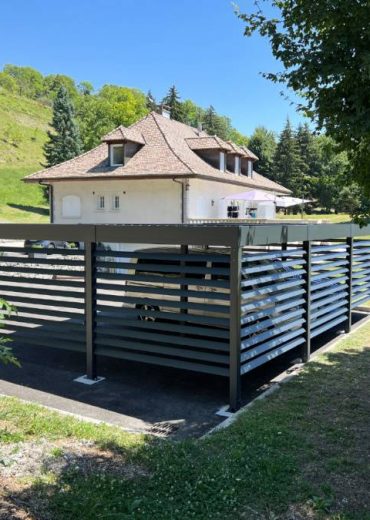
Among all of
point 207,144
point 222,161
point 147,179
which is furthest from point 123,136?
point 222,161

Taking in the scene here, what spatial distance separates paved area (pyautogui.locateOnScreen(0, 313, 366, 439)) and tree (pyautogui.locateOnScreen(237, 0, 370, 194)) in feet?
10.4

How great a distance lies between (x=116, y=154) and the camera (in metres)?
23.0

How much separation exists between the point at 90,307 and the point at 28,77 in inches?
4755

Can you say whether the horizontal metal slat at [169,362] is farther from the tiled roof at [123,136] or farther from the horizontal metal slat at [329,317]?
the tiled roof at [123,136]

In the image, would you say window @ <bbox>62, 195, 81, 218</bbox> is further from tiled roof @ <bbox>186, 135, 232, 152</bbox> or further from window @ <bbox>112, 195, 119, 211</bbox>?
tiled roof @ <bbox>186, 135, 232, 152</bbox>

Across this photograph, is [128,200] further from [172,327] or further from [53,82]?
[53,82]

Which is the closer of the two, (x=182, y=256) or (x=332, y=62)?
(x=332, y=62)

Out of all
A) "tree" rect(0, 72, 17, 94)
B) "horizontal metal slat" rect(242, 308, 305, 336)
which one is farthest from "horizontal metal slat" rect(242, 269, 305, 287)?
"tree" rect(0, 72, 17, 94)

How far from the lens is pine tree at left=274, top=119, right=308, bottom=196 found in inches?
2170

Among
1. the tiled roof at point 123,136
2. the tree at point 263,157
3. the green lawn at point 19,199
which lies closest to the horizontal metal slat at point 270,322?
the tiled roof at point 123,136

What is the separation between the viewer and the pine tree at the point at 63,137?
152ft

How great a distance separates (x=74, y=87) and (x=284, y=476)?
116m

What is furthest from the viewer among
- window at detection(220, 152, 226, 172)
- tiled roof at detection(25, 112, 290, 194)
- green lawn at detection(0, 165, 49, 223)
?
green lawn at detection(0, 165, 49, 223)

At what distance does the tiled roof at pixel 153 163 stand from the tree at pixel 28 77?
93.5m
